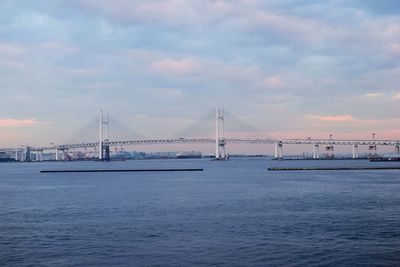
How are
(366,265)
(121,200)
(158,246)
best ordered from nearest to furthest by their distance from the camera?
(366,265) → (158,246) → (121,200)

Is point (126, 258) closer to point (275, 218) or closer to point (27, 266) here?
point (27, 266)

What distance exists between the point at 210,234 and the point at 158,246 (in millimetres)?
2072

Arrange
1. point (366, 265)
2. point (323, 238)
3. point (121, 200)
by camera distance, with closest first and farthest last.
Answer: point (366, 265)
point (323, 238)
point (121, 200)

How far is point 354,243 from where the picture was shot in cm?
1292

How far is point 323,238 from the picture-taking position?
13617 mm

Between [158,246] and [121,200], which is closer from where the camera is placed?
[158,246]

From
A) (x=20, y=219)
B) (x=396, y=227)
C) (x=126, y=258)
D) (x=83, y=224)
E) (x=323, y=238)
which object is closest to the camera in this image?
(x=126, y=258)

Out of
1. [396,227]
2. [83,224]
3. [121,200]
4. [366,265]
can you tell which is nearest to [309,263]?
[366,265]

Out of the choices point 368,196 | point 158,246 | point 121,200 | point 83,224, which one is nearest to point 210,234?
point 158,246

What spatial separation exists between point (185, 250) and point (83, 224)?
564cm

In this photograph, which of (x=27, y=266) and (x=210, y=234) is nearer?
(x=27, y=266)

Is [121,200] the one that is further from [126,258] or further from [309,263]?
[309,263]

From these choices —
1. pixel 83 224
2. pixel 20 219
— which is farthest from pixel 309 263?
pixel 20 219

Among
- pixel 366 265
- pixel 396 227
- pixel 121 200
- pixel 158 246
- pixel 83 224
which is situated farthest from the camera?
pixel 121 200
